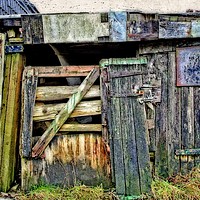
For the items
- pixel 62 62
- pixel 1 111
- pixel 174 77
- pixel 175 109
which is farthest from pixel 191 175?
pixel 1 111

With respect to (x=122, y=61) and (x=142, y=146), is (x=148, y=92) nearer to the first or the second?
(x=122, y=61)

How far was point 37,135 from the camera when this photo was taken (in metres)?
5.54

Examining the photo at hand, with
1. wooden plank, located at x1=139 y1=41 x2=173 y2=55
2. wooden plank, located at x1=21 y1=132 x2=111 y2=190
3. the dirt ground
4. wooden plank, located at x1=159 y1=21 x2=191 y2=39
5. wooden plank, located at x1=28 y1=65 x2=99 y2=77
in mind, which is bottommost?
wooden plank, located at x1=21 y1=132 x2=111 y2=190

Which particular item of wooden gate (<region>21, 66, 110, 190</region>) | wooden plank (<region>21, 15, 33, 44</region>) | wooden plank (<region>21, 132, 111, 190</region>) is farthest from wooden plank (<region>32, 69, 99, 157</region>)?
wooden plank (<region>21, 15, 33, 44</region>)

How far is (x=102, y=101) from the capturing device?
206 inches

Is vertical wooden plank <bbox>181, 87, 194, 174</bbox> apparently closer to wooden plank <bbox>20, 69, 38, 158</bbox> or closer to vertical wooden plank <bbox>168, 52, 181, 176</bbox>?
vertical wooden plank <bbox>168, 52, 181, 176</bbox>

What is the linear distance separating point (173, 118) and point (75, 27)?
212cm

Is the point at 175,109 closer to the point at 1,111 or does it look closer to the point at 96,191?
the point at 96,191

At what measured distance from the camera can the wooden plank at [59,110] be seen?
5281 millimetres

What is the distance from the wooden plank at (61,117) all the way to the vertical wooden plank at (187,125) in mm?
1526

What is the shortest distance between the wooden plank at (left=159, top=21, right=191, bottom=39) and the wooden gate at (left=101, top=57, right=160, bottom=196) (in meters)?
0.60

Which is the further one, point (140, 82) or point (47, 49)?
point (47, 49)

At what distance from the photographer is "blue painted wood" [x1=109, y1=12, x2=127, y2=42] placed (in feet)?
16.2

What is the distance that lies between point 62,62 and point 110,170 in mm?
1956
